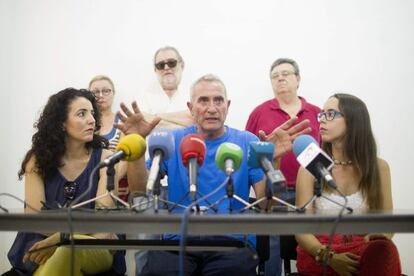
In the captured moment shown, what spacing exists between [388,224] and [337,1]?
299 cm

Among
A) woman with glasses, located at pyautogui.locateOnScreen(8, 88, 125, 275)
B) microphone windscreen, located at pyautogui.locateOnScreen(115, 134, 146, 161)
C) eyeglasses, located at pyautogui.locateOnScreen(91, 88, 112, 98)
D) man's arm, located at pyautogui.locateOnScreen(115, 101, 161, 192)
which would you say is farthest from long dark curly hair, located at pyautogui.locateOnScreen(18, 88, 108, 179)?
eyeglasses, located at pyautogui.locateOnScreen(91, 88, 112, 98)

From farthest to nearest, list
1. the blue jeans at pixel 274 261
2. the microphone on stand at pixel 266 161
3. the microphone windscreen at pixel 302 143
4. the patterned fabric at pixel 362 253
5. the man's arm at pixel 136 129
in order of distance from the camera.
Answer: the blue jeans at pixel 274 261 → the man's arm at pixel 136 129 → the patterned fabric at pixel 362 253 → the microphone windscreen at pixel 302 143 → the microphone on stand at pixel 266 161

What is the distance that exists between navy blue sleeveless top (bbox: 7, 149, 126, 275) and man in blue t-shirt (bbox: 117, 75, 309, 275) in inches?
12.4

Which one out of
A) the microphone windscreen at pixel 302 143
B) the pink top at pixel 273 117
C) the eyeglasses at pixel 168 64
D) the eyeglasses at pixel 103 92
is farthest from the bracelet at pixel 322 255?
the eyeglasses at pixel 103 92

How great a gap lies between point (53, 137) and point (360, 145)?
5.11ft

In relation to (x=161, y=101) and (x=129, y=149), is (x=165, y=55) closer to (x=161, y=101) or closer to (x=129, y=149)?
(x=161, y=101)

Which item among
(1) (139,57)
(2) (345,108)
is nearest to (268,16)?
(1) (139,57)

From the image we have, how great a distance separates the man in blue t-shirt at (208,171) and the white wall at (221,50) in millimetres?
1563

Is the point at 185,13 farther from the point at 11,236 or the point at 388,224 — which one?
the point at 388,224

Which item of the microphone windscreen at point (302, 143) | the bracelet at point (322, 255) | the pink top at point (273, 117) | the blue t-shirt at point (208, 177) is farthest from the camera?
the pink top at point (273, 117)

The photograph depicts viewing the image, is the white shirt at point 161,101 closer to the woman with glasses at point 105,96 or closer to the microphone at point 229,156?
the woman with glasses at point 105,96

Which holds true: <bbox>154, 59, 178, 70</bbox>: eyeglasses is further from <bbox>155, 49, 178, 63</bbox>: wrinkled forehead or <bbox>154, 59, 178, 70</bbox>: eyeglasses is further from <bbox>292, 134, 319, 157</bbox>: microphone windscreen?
<bbox>292, 134, 319, 157</bbox>: microphone windscreen

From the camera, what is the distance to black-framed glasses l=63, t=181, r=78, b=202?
1964mm

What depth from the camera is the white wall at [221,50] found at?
3.57 m
